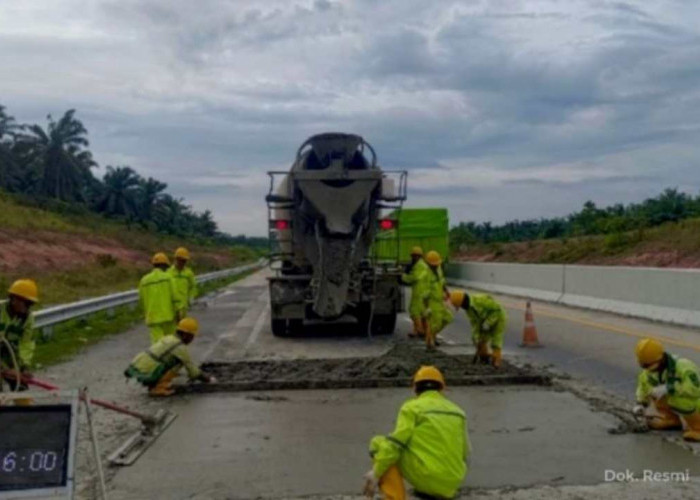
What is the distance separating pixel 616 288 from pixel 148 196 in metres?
90.7

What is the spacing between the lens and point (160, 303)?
13430mm

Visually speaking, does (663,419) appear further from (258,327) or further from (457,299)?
(258,327)

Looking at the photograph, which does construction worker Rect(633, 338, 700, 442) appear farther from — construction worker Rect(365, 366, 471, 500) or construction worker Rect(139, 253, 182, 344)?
construction worker Rect(139, 253, 182, 344)

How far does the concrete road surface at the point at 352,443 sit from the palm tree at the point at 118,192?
90.1 m

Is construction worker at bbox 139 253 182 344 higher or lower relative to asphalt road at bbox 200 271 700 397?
higher

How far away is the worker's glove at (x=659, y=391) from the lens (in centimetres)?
851

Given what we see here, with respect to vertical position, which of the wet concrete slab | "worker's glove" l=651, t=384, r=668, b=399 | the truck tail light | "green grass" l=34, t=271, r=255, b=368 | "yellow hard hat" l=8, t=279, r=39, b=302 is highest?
the truck tail light

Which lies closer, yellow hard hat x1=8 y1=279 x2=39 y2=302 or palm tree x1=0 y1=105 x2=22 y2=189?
yellow hard hat x1=8 y1=279 x2=39 y2=302

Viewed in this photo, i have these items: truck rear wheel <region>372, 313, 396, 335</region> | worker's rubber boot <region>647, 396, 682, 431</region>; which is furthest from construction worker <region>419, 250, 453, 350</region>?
worker's rubber boot <region>647, 396, 682, 431</region>

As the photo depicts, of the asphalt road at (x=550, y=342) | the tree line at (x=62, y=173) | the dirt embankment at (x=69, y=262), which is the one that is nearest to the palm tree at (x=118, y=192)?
the tree line at (x=62, y=173)

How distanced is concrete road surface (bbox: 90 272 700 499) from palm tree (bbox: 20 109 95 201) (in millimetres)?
80328

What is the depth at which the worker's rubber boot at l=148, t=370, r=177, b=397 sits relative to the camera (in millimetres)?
11199

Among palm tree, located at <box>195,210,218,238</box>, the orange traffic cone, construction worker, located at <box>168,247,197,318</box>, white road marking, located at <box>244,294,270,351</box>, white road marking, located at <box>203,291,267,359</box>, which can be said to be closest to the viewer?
construction worker, located at <box>168,247,197,318</box>

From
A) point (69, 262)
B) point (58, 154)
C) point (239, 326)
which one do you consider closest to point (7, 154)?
point (58, 154)
